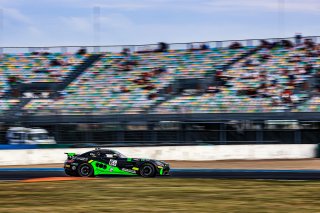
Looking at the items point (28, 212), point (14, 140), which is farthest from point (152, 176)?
point (14, 140)

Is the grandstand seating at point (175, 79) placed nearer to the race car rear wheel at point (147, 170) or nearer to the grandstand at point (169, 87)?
the grandstand at point (169, 87)

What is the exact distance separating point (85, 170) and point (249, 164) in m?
9.50

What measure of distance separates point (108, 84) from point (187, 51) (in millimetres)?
5941

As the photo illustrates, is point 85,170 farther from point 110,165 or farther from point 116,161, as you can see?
point 116,161

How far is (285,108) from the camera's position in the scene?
30062 mm

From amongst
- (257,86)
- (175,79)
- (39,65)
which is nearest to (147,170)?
(257,86)

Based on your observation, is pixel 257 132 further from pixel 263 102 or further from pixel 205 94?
pixel 205 94

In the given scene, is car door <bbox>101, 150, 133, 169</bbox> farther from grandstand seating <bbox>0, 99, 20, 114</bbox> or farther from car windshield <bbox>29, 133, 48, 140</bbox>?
grandstand seating <bbox>0, 99, 20, 114</bbox>

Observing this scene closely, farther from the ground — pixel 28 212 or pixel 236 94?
pixel 236 94

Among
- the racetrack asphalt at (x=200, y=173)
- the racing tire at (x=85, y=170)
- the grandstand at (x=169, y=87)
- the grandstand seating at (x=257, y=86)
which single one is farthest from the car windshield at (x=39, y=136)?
the racing tire at (x=85, y=170)

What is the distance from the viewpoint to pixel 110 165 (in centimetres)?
1903

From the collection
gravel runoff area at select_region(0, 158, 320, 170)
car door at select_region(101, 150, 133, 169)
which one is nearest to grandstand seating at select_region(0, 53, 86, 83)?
gravel runoff area at select_region(0, 158, 320, 170)

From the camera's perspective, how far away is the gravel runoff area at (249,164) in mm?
25031

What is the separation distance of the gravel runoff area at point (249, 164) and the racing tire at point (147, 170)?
662 centimetres
